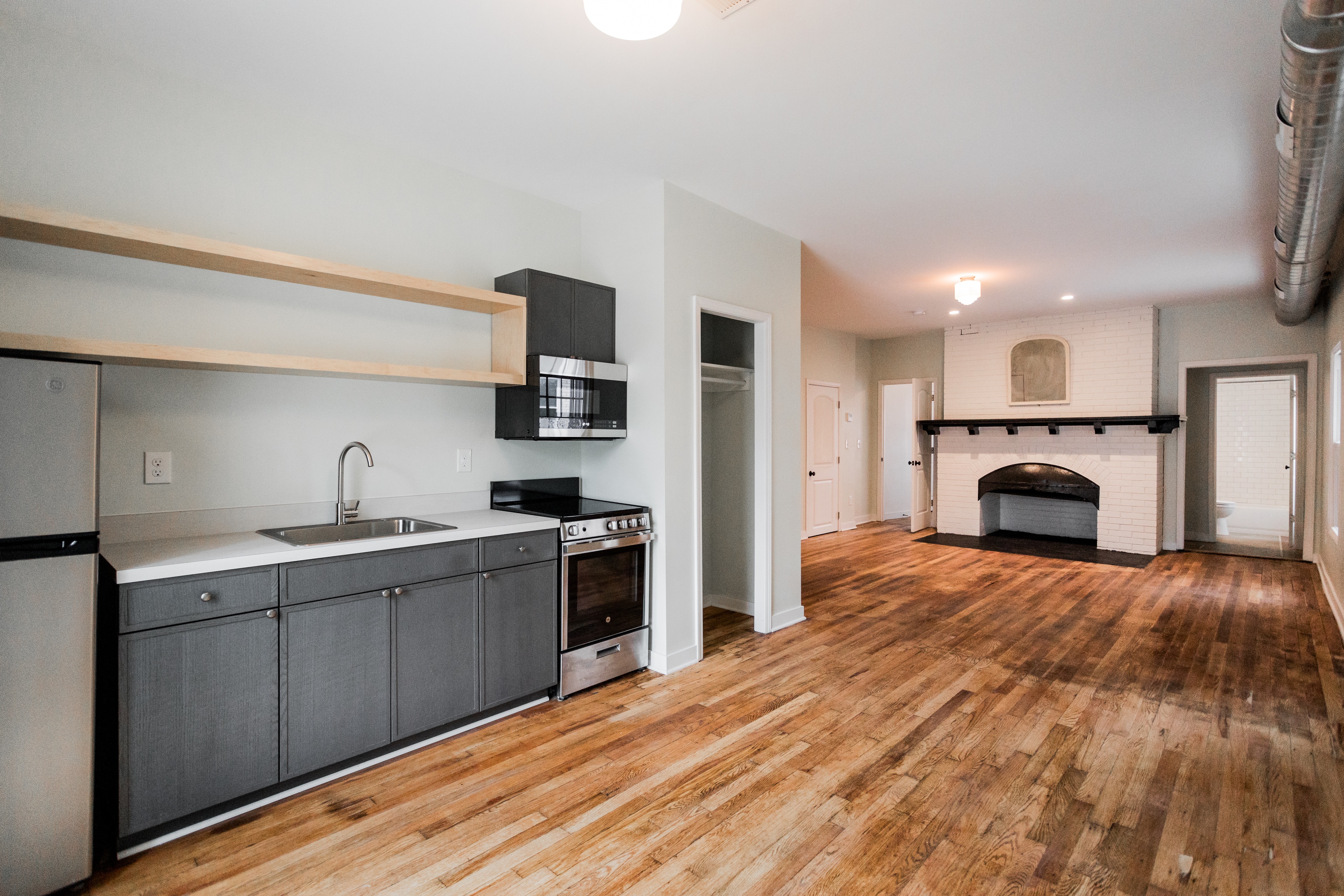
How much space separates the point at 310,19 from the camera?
223 centimetres

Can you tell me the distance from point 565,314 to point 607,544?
4.13ft

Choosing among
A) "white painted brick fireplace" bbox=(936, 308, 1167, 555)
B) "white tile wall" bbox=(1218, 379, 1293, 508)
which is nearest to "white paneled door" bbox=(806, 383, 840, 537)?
"white painted brick fireplace" bbox=(936, 308, 1167, 555)

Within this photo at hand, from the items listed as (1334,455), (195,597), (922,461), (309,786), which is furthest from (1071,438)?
(195,597)

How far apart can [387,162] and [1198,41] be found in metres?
3.40

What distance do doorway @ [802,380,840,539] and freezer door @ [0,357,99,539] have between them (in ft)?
23.3

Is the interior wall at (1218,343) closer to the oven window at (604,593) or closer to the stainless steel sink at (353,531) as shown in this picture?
the oven window at (604,593)

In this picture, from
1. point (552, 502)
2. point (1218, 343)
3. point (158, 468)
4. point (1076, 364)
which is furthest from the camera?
point (1076, 364)

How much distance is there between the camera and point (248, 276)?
2.72 metres

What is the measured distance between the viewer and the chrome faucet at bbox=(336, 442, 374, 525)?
290cm

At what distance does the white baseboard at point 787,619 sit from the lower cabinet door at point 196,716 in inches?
116

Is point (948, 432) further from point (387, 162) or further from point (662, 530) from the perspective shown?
point (387, 162)

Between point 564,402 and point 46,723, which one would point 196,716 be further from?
point 564,402

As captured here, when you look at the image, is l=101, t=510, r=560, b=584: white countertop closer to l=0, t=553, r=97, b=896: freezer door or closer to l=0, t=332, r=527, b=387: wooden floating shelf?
l=0, t=553, r=97, b=896: freezer door

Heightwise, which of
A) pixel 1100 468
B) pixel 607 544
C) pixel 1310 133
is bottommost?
pixel 607 544
